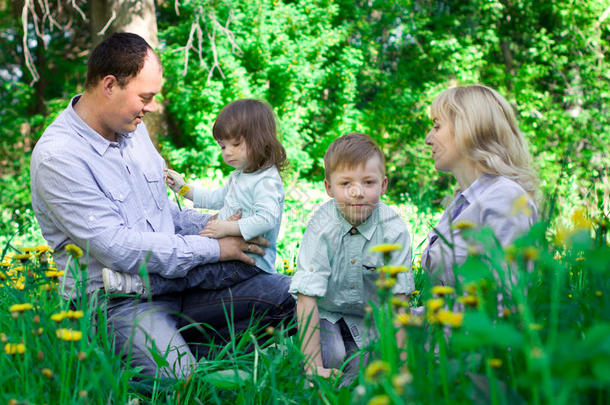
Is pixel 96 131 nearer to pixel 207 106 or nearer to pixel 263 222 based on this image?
pixel 263 222

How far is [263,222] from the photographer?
288cm

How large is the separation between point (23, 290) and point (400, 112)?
34.8 ft

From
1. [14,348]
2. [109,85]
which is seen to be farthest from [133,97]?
[14,348]

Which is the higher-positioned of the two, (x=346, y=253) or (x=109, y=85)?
(x=109, y=85)

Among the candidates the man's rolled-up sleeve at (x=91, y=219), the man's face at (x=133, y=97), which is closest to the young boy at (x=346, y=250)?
the man's rolled-up sleeve at (x=91, y=219)

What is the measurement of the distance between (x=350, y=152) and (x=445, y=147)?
46 cm

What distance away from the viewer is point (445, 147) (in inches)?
94.7

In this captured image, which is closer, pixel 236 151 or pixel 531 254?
pixel 531 254

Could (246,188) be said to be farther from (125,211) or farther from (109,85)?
(109,85)

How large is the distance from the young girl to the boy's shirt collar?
63cm

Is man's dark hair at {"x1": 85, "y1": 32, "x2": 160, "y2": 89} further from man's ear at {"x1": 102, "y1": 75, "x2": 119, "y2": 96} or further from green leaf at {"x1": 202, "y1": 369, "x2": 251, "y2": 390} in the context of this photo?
green leaf at {"x1": 202, "y1": 369, "x2": 251, "y2": 390}

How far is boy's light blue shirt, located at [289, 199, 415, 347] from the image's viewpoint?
231 cm

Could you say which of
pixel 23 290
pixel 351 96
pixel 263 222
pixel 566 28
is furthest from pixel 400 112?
pixel 23 290

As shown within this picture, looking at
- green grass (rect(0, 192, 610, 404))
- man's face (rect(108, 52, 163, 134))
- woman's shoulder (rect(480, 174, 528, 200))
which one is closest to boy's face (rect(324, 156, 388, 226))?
woman's shoulder (rect(480, 174, 528, 200))
